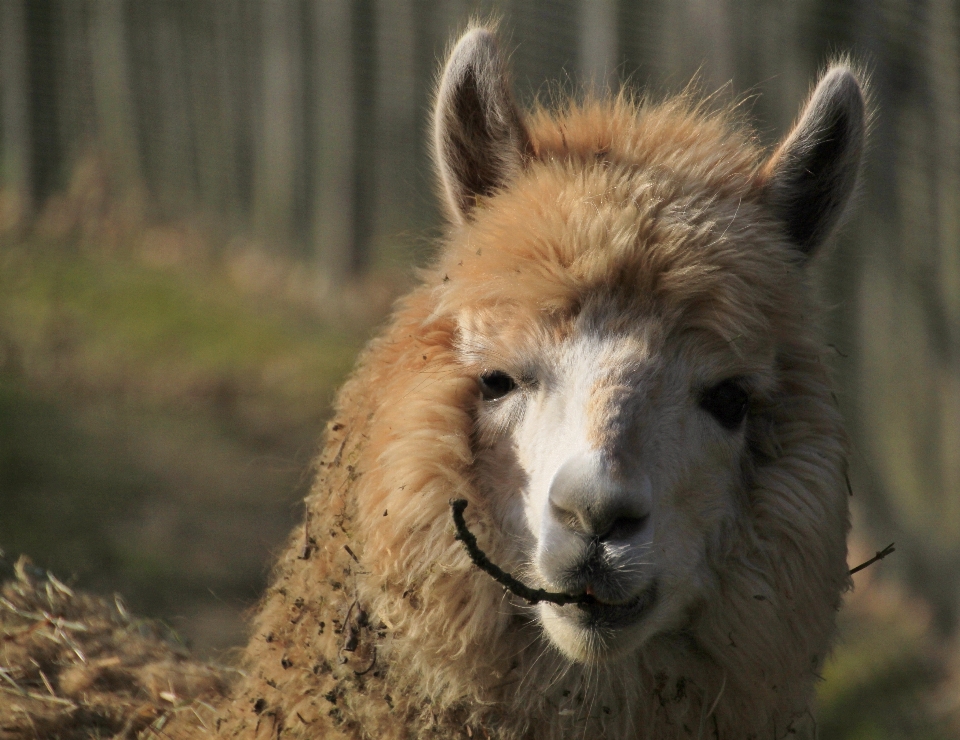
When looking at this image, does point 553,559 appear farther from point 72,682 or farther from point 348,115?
point 348,115

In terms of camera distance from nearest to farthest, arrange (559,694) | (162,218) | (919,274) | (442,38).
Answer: (559,694), (919,274), (442,38), (162,218)

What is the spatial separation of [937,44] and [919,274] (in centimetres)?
155

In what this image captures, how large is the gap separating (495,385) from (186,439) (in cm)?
605

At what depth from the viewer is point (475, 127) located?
264cm

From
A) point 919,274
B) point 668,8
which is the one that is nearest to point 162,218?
point 668,8

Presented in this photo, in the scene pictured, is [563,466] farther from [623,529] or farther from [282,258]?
[282,258]

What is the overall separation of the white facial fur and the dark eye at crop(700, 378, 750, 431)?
0.07ft

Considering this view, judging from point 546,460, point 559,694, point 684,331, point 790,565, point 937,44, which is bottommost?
point 559,694

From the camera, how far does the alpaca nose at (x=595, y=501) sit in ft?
6.38

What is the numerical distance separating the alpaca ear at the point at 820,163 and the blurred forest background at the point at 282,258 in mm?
187

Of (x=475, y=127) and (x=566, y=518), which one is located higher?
(x=475, y=127)

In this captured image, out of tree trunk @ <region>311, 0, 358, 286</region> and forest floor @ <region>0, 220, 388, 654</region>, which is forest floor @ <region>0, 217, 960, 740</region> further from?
tree trunk @ <region>311, 0, 358, 286</region>

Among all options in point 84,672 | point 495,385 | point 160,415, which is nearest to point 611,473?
point 495,385

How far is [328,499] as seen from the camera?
8.20 feet
